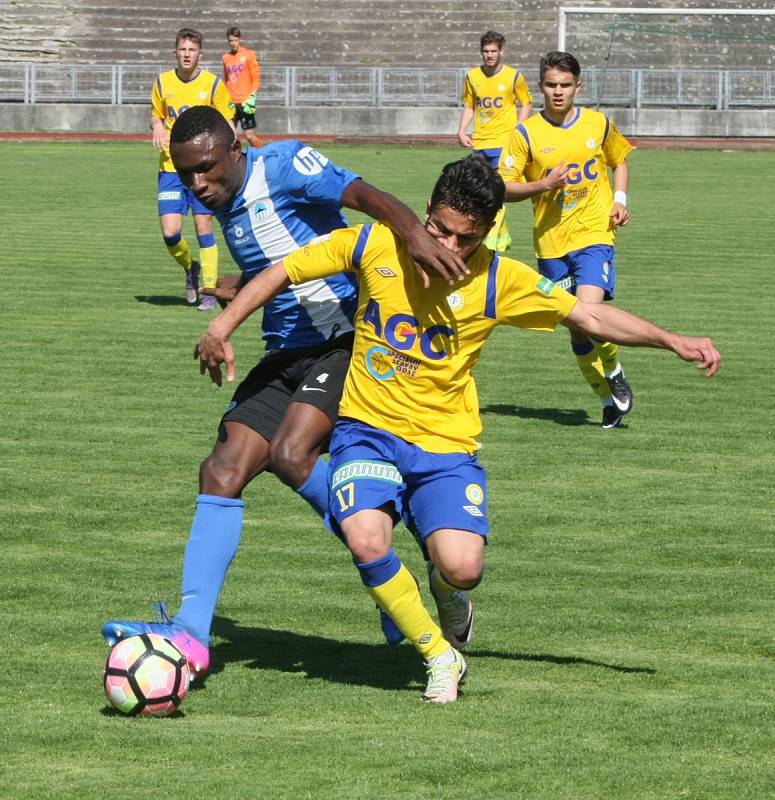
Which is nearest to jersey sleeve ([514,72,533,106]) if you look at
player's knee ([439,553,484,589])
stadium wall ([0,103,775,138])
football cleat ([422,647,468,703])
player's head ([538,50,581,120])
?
player's head ([538,50,581,120])

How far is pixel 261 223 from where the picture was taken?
597 centimetres

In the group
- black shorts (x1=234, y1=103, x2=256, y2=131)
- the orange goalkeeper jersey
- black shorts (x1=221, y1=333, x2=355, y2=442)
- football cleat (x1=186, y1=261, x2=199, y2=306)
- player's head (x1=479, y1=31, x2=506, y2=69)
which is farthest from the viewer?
the orange goalkeeper jersey

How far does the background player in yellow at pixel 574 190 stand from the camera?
33.1ft

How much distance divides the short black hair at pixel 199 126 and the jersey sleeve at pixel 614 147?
503 centimetres

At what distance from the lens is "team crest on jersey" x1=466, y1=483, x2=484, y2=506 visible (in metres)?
5.24

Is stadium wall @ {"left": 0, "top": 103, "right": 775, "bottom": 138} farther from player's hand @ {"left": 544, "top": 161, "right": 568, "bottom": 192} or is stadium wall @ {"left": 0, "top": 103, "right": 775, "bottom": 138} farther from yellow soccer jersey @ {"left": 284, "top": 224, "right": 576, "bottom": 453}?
yellow soccer jersey @ {"left": 284, "top": 224, "right": 576, "bottom": 453}

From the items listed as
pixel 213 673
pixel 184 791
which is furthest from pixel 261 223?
pixel 184 791

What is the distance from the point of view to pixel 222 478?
5539 mm

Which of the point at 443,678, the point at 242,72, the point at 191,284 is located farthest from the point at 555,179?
the point at 242,72

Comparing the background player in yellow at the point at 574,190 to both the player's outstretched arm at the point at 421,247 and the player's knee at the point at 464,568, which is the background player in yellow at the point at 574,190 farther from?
the player's knee at the point at 464,568

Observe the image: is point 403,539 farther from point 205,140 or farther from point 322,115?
point 322,115

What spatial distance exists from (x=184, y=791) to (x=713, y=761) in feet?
4.76

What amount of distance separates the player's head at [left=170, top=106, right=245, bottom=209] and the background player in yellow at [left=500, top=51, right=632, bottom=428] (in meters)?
4.43

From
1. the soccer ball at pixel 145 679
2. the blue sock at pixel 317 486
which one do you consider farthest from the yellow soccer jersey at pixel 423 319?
the soccer ball at pixel 145 679
